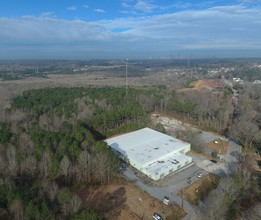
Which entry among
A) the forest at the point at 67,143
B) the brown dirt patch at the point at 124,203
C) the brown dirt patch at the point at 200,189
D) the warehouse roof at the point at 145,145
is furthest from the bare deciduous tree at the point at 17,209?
the warehouse roof at the point at 145,145

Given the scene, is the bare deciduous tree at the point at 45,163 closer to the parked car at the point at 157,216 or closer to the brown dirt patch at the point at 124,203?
the brown dirt patch at the point at 124,203

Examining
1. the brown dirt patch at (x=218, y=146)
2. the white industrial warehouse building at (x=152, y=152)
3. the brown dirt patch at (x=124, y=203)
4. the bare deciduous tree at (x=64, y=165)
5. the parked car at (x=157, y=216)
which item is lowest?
the brown dirt patch at (x=218, y=146)

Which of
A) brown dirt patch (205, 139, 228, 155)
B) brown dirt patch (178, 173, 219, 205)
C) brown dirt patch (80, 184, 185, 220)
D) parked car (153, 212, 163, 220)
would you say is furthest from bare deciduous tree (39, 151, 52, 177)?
brown dirt patch (205, 139, 228, 155)

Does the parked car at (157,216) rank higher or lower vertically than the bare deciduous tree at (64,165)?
lower

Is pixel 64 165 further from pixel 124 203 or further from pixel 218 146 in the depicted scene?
pixel 218 146

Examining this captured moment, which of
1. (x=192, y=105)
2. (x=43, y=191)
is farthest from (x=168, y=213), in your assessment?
(x=192, y=105)

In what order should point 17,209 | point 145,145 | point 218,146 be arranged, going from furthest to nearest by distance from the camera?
point 218,146, point 145,145, point 17,209

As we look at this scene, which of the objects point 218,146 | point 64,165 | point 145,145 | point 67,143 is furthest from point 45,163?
point 218,146
